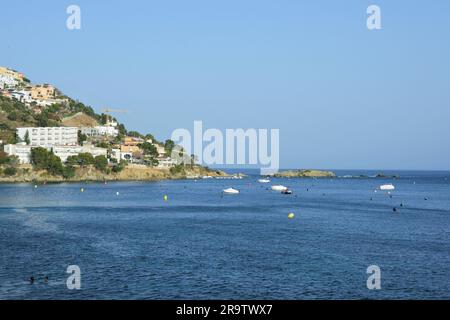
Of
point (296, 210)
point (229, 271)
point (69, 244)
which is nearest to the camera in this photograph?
point (229, 271)

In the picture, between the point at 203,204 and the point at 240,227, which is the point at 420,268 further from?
the point at 203,204

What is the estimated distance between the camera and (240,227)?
73.8m

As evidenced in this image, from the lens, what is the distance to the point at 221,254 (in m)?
50.9

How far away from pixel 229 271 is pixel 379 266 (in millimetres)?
13835

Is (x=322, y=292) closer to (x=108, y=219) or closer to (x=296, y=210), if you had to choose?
(x=108, y=219)

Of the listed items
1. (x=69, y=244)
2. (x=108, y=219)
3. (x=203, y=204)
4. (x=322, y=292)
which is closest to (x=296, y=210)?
(x=203, y=204)

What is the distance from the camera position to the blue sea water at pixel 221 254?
37281mm

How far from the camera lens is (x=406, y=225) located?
79.2 m

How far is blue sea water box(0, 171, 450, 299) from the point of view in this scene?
37.3m
